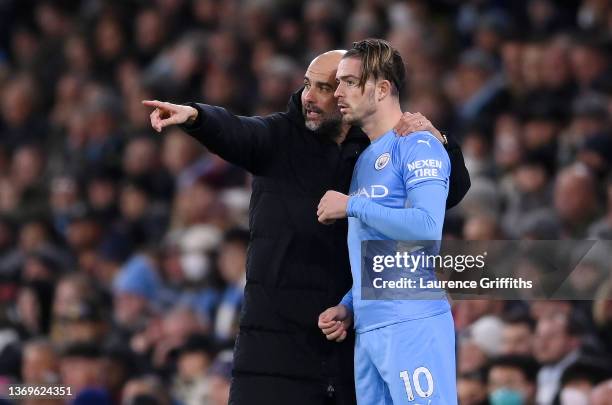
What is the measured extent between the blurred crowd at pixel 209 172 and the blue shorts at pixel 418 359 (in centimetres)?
181

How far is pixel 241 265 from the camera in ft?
29.1

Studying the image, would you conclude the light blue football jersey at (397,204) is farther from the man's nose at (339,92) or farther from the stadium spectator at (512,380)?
the stadium spectator at (512,380)

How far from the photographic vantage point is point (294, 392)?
5.17m

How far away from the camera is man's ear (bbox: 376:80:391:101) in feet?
16.4

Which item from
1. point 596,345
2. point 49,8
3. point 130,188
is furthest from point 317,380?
point 49,8

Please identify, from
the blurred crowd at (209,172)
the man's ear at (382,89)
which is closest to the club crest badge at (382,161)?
the man's ear at (382,89)

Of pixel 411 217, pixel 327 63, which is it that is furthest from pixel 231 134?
pixel 411 217

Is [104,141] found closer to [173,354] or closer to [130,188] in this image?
[130,188]

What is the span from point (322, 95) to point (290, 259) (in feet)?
2.01

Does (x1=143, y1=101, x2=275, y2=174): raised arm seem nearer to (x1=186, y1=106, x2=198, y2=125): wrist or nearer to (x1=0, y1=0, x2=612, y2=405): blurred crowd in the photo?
(x1=186, y1=106, x2=198, y2=125): wrist

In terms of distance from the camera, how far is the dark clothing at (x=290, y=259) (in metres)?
5.18

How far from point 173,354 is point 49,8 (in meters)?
6.47

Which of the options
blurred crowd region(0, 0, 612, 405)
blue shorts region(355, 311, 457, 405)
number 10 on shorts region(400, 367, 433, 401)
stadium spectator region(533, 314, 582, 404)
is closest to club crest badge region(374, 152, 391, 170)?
blue shorts region(355, 311, 457, 405)

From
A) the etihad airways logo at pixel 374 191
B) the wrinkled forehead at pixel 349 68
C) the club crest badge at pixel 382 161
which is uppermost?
the wrinkled forehead at pixel 349 68
